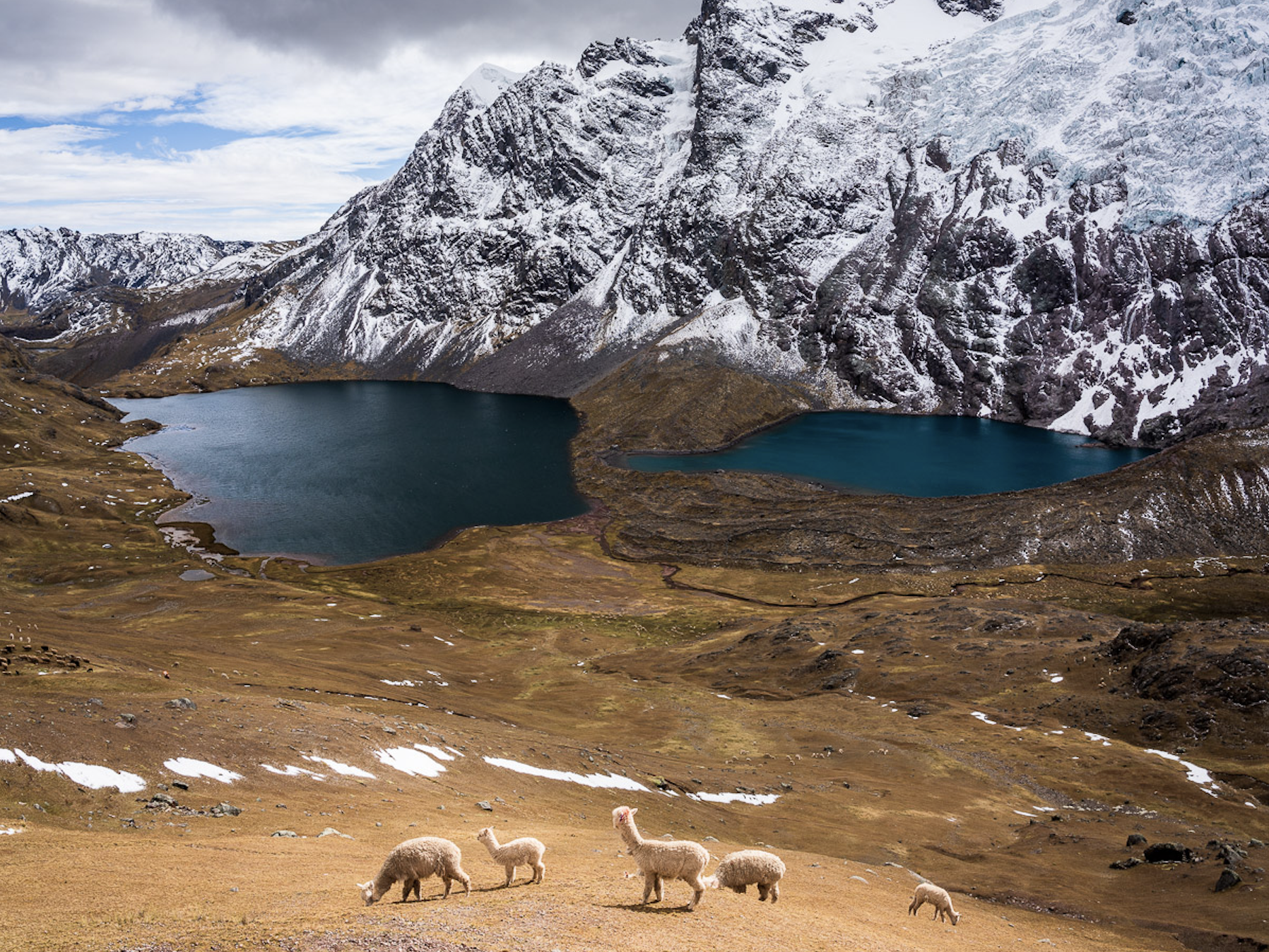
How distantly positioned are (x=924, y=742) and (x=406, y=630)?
6184 cm

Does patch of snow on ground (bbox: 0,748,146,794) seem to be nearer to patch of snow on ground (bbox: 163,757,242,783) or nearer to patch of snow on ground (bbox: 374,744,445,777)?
patch of snow on ground (bbox: 163,757,242,783)

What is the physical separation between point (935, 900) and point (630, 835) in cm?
1362

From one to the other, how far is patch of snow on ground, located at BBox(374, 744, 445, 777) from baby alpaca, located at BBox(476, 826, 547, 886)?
17.6 metres

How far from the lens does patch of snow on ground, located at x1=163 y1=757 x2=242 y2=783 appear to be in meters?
30.0

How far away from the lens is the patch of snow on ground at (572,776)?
41781 mm

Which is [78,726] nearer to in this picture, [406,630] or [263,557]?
[406,630]

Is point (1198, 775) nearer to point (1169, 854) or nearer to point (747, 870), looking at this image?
point (1169, 854)

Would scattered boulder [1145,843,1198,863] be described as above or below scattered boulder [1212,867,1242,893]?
below

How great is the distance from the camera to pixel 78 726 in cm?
3014

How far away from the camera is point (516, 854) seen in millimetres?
20984

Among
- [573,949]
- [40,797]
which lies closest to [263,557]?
[40,797]

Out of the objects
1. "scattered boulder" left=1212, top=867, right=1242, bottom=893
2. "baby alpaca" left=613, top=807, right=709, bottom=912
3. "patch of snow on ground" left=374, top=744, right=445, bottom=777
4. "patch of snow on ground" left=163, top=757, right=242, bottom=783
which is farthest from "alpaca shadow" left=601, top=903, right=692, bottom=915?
"scattered boulder" left=1212, top=867, right=1242, bottom=893

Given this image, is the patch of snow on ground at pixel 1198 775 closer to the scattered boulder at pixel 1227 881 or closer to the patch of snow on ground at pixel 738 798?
the scattered boulder at pixel 1227 881

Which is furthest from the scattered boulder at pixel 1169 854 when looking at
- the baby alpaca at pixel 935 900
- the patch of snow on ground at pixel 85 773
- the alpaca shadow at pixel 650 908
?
the patch of snow on ground at pixel 85 773
